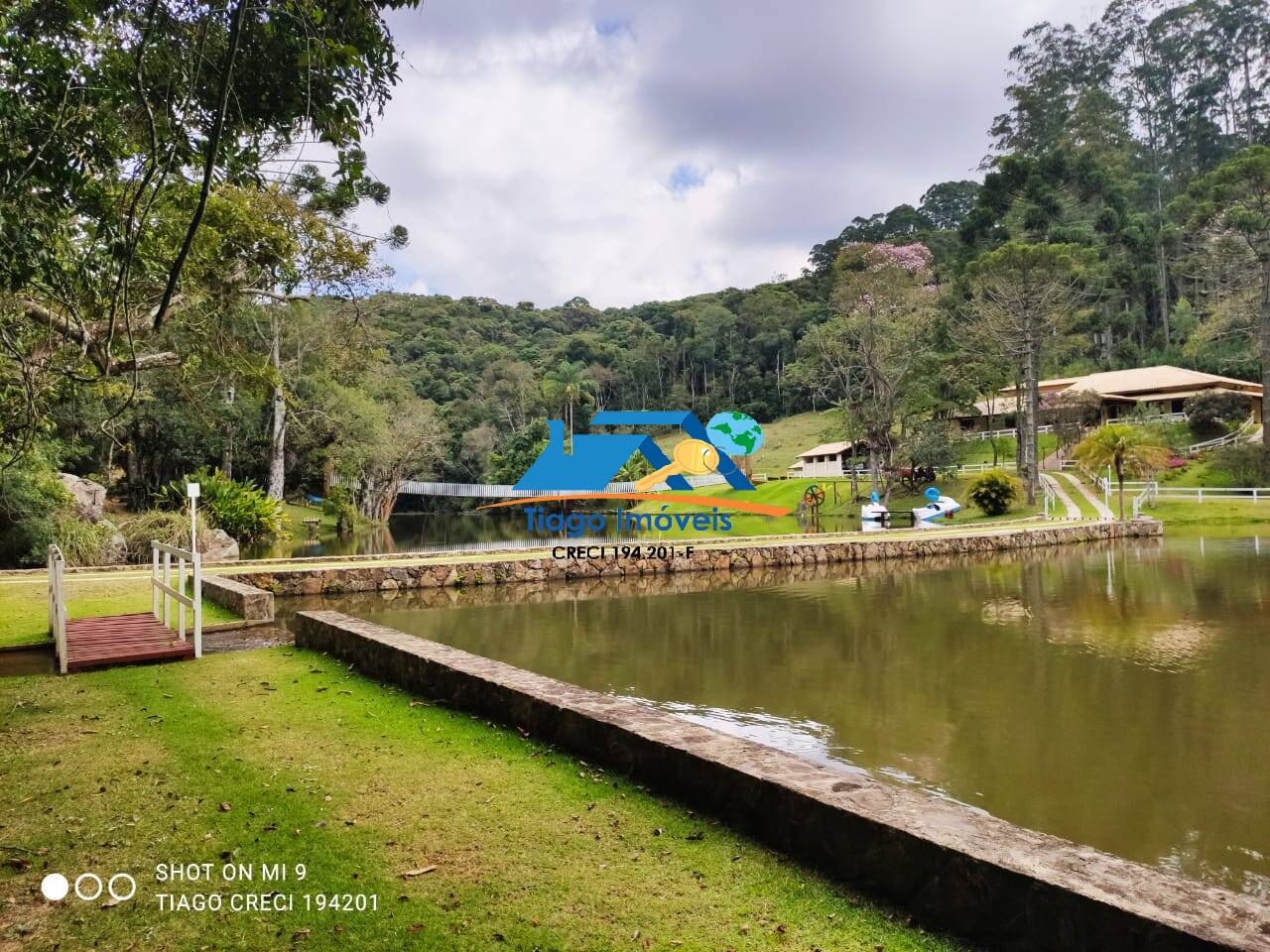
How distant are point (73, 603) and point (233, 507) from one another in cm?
1140

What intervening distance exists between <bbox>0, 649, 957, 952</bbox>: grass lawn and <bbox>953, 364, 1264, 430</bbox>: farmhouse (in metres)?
37.6

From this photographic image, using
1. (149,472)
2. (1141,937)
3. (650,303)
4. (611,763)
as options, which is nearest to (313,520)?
(149,472)

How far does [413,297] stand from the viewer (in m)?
34.6

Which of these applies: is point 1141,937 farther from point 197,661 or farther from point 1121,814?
point 197,661

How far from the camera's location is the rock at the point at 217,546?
56.3 ft

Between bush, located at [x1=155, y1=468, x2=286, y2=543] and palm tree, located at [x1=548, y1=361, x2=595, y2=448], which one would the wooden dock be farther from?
palm tree, located at [x1=548, y1=361, x2=595, y2=448]

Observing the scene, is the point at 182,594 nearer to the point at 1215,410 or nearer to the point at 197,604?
the point at 197,604

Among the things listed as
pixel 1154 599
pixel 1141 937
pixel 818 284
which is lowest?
pixel 1154 599

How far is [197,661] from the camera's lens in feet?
21.0

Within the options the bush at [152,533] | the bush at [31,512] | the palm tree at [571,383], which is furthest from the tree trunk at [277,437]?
the palm tree at [571,383]

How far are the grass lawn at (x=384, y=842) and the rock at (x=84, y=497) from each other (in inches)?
542

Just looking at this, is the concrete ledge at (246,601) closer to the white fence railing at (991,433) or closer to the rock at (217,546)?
the rock at (217,546)

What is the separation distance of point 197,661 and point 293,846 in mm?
4247

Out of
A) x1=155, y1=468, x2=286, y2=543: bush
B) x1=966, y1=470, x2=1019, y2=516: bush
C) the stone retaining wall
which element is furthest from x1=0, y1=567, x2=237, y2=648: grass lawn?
x1=966, y1=470, x2=1019, y2=516: bush
